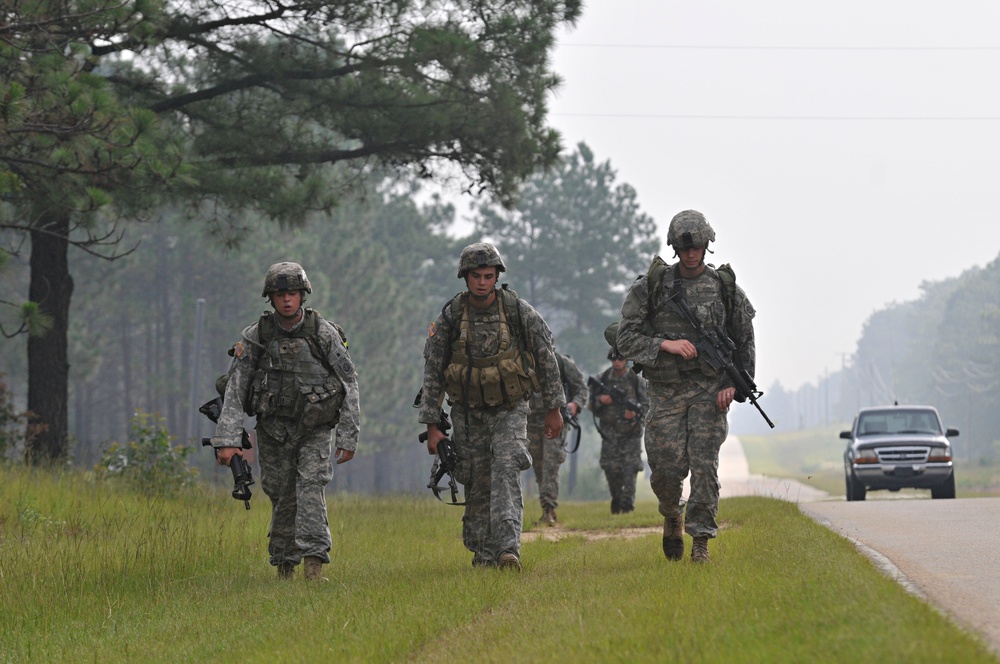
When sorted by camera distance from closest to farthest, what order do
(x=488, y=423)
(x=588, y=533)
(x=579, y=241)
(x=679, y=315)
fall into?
(x=679, y=315) → (x=488, y=423) → (x=588, y=533) → (x=579, y=241)

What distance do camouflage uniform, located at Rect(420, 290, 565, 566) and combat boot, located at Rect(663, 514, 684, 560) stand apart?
0.95m

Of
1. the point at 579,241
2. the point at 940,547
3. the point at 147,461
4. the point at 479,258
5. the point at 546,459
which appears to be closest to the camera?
the point at 479,258

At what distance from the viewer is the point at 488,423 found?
8367 millimetres

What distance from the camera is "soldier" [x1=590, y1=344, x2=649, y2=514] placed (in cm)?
1531

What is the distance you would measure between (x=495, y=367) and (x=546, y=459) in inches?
236

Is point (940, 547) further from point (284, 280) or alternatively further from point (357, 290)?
point (357, 290)

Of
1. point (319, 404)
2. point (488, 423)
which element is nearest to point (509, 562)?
point (488, 423)

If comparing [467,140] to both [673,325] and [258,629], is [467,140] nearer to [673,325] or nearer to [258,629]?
[673,325]

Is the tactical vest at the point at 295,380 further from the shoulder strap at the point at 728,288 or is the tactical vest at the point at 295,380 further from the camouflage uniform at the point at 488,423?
the shoulder strap at the point at 728,288

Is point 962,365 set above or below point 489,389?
above

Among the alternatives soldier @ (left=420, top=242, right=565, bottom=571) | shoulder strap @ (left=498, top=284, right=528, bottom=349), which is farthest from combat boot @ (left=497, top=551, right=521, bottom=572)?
shoulder strap @ (left=498, top=284, right=528, bottom=349)

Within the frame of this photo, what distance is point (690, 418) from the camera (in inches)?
319

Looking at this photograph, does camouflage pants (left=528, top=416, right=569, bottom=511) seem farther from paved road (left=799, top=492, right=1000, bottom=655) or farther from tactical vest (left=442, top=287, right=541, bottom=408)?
tactical vest (left=442, top=287, right=541, bottom=408)

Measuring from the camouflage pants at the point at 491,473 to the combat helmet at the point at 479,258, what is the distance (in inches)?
36.6
